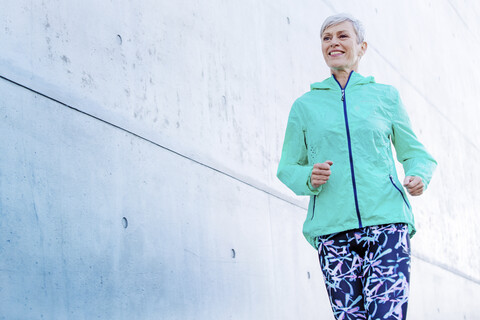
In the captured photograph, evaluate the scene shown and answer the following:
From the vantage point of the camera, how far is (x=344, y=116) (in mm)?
2953

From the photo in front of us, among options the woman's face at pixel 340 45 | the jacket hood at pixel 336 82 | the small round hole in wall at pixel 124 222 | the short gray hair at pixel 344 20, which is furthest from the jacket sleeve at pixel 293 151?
the small round hole in wall at pixel 124 222

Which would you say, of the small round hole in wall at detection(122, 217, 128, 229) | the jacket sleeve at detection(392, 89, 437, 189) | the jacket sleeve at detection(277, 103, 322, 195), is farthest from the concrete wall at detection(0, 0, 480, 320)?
the jacket sleeve at detection(392, 89, 437, 189)

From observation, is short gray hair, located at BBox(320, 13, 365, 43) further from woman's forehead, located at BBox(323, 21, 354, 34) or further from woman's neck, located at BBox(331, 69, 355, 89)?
woman's neck, located at BBox(331, 69, 355, 89)

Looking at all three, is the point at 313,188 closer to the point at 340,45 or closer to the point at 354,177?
the point at 354,177

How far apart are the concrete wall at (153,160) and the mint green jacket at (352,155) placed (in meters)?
0.71

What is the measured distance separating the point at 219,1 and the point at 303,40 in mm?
1138

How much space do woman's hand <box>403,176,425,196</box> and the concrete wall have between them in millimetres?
1085

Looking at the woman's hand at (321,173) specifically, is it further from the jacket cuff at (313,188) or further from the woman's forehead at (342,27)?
the woman's forehead at (342,27)

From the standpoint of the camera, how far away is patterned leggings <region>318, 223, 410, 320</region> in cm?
273

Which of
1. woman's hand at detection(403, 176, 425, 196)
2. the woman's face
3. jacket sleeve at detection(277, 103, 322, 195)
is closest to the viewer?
woman's hand at detection(403, 176, 425, 196)

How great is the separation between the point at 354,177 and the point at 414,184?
0.65 feet

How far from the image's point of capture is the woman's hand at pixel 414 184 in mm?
2838

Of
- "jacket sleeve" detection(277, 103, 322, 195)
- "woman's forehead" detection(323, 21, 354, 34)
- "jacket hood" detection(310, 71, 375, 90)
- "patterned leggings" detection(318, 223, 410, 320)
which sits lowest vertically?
"patterned leggings" detection(318, 223, 410, 320)

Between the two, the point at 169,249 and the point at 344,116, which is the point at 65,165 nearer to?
the point at 169,249
